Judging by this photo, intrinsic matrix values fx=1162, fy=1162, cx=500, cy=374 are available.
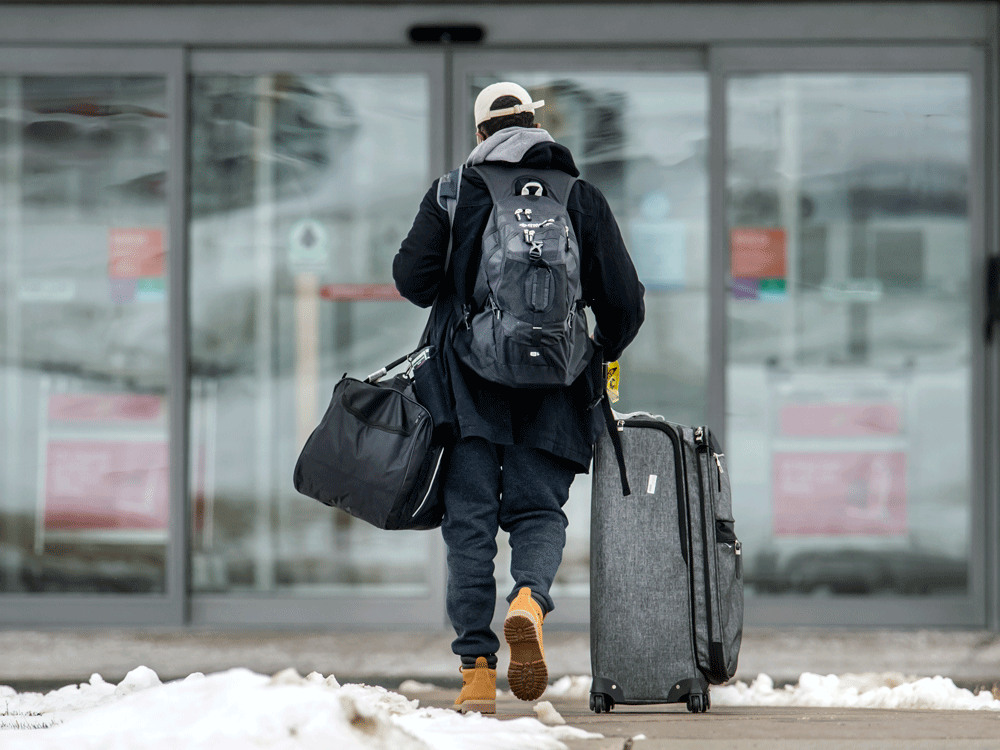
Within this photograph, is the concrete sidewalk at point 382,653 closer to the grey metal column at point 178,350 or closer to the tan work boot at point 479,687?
the grey metal column at point 178,350

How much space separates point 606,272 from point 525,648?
3.57 feet

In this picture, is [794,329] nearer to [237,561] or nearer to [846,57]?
[846,57]

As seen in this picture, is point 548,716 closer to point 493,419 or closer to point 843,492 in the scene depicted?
point 493,419

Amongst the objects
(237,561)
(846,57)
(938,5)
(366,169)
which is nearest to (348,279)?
(366,169)

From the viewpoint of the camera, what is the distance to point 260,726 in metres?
2.34

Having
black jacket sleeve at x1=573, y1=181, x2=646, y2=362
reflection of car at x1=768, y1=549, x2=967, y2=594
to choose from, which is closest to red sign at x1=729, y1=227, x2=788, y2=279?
reflection of car at x1=768, y1=549, x2=967, y2=594

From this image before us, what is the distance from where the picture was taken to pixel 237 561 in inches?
242

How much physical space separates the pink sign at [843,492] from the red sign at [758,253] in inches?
37.6

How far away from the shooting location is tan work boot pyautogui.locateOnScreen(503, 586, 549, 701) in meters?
2.96

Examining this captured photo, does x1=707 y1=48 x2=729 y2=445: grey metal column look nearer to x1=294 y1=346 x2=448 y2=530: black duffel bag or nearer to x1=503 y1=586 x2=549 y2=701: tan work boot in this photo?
x1=294 y1=346 x2=448 y2=530: black duffel bag

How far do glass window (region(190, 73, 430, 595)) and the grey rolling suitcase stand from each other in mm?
2797

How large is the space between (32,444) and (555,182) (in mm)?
3962

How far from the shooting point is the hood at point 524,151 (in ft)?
10.6

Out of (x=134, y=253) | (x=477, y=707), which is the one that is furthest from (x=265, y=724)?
(x=134, y=253)
